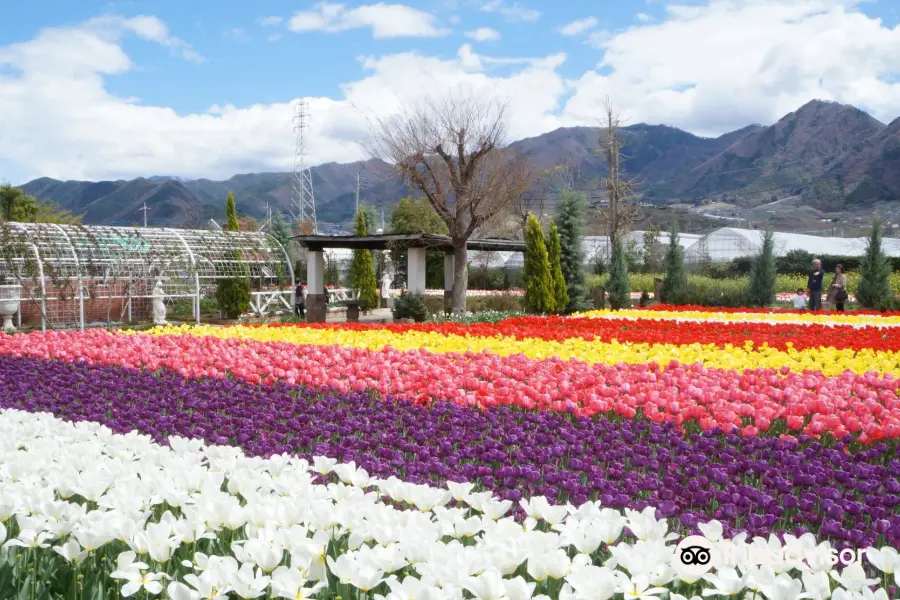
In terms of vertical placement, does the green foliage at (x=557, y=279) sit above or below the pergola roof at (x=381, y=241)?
below

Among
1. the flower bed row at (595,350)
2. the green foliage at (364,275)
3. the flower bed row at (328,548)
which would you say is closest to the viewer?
the flower bed row at (328,548)

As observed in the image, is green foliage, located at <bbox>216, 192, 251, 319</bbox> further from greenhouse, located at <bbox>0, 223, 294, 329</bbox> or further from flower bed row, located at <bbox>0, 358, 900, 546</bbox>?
flower bed row, located at <bbox>0, 358, 900, 546</bbox>

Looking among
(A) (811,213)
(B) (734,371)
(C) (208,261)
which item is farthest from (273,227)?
(A) (811,213)

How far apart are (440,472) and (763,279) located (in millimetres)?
20178

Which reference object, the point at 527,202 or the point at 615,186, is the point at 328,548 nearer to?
the point at 615,186

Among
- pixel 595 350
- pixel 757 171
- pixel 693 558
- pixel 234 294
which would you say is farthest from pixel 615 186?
pixel 757 171

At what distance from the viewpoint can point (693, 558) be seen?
7.27 ft

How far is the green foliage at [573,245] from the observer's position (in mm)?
21938

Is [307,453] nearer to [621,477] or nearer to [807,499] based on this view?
[621,477]

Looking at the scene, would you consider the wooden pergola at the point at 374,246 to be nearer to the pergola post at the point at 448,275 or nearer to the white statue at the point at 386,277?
the pergola post at the point at 448,275

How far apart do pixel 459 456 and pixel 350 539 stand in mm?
1744

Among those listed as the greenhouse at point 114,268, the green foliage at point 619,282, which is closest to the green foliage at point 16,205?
the greenhouse at point 114,268

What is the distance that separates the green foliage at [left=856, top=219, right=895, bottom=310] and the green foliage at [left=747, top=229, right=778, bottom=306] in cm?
213

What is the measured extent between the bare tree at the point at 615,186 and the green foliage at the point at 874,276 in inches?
352
